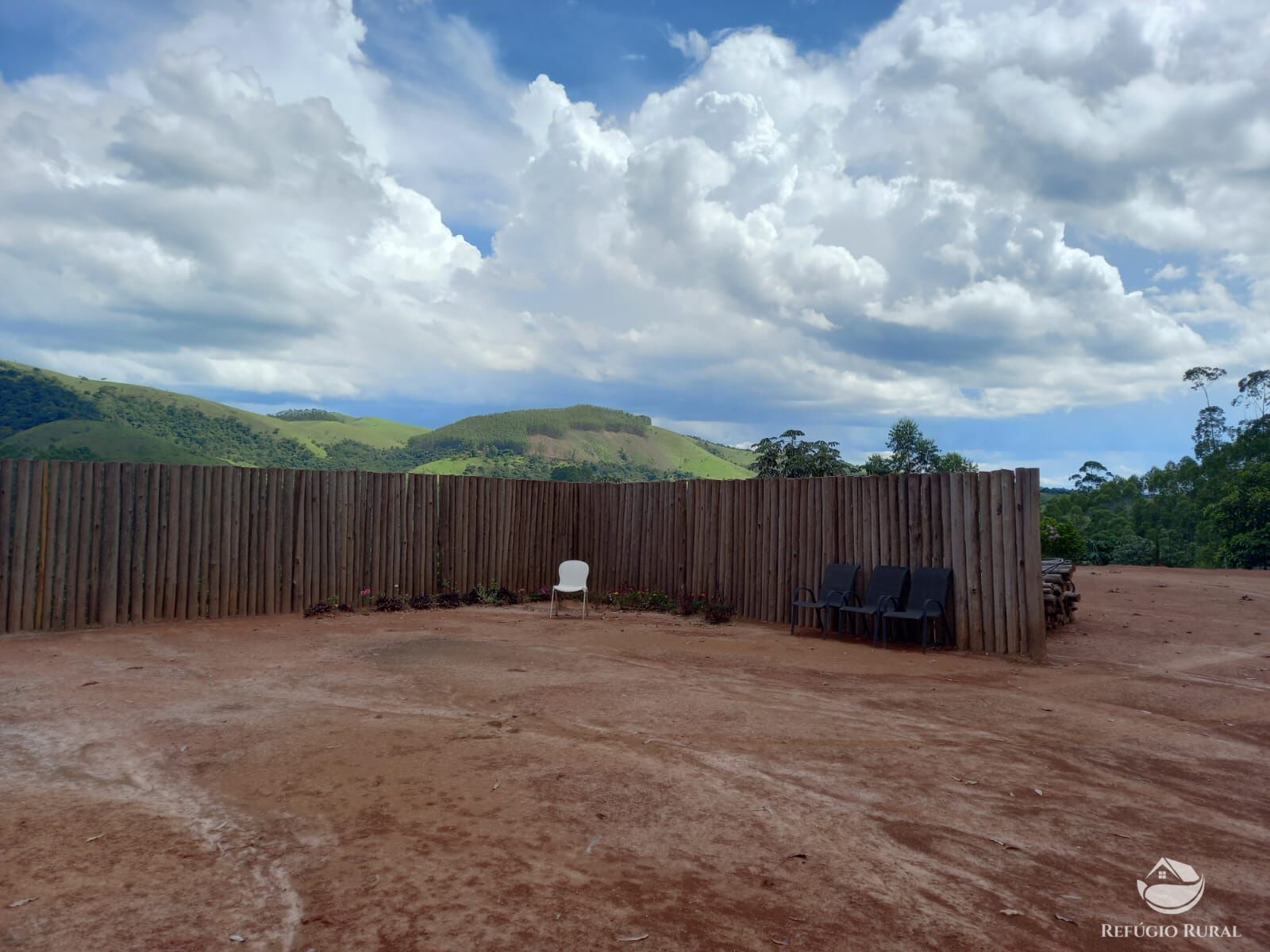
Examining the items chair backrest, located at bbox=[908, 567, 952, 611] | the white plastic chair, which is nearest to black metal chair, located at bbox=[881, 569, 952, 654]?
chair backrest, located at bbox=[908, 567, 952, 611]

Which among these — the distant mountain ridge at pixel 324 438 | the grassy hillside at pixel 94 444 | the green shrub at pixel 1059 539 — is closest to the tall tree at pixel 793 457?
the green shrub at pixel 1059 539

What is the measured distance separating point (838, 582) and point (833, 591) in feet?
0.45

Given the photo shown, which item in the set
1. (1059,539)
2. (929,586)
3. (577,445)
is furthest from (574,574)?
(577,445)

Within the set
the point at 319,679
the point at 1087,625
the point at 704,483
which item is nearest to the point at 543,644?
the point at 319,679

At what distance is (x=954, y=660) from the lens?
24.3ft

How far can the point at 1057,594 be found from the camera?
366 inches

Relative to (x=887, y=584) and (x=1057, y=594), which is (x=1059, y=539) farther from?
(x=887, y=584)

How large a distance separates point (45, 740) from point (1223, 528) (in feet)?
82.6

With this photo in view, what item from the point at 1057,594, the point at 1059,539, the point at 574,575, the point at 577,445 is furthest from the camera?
the point at 577,445

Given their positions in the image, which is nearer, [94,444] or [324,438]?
[94,444]

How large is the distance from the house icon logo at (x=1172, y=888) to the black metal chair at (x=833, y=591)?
5.59 meters

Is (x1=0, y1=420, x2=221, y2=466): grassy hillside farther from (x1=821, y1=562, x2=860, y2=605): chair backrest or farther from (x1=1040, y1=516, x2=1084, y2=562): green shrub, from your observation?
(x1=821, y1=562, x2=860, y2=605): chair backrest

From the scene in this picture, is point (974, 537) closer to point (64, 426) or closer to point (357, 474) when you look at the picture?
point (357, 474)

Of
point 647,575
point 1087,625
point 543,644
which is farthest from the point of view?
point 647,575
